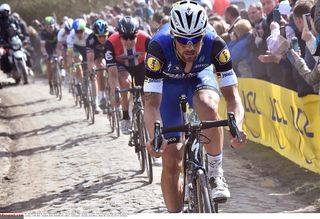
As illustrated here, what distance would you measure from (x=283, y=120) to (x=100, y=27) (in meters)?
4.67

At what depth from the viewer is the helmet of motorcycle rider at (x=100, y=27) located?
1378 cm

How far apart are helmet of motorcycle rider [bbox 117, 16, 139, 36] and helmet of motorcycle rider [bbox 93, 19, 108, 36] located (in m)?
2.98

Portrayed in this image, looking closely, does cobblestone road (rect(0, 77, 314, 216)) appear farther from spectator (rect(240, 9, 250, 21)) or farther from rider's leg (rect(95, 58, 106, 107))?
spectator (rect(240, 9, 250, 21))

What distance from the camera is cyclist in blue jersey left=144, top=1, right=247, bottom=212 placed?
19.6 ft

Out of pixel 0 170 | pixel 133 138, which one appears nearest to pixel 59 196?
pixel 133 138

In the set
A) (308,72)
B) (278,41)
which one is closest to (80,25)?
(278,41)

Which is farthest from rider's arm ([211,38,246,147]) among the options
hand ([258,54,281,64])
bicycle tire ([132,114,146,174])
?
hand ([258,54,281,64])

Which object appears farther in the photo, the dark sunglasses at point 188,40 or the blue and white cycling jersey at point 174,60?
the blue and white cycling jersey at point 174,60

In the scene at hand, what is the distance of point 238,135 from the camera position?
545 cm

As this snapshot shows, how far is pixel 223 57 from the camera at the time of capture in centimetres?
635

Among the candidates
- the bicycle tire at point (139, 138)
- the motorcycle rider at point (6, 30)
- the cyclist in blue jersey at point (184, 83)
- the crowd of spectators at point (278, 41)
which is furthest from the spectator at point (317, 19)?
the motorcycle rider at point (6, 30)

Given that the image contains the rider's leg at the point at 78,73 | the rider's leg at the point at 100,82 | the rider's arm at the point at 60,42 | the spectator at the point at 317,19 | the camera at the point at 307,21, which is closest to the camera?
the spectator at the point at 317,19

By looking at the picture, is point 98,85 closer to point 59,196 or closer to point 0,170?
point 0,170

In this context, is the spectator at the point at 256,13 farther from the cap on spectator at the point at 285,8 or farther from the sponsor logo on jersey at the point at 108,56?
the sponsor logo on jersey at the point at 108,56
